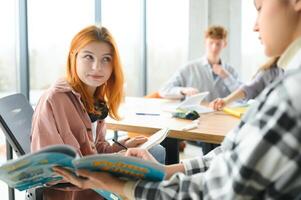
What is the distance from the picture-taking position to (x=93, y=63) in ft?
5.50

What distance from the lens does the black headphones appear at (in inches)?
67.7

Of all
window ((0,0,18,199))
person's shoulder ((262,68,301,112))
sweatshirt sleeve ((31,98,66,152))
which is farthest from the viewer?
window ((0,0,18,199))

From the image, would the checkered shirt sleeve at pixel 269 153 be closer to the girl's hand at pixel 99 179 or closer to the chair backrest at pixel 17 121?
the girl's hand at pixel 99 179

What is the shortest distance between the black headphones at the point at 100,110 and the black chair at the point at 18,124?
0.30m

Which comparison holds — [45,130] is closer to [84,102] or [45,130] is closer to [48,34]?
[84,102]

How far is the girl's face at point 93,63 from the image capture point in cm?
167

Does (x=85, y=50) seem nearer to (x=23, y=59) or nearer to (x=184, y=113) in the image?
(x=184, y=113)

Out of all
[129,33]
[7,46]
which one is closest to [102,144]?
[7,46]

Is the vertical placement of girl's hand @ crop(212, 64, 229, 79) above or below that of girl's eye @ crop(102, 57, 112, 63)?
below

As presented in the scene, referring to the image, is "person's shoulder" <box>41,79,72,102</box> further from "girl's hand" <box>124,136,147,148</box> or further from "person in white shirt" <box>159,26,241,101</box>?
"person in white shirt" <box>159,26,241,101</box>

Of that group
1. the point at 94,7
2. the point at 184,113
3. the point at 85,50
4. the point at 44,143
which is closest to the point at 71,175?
the point at 44,143

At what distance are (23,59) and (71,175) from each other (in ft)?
9.68

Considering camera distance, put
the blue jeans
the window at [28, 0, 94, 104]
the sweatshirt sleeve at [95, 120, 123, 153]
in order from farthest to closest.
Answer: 1. the window at [28, 0, 94, 104]
2. the blue jeans
3. the sweatshirt sleeve at [95, 120, 123, 153]

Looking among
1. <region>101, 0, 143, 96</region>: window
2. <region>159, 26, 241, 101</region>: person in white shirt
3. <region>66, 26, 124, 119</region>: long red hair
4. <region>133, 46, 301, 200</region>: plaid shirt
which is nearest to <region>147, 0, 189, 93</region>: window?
<region>101, 0, 143, 96</region>: window
